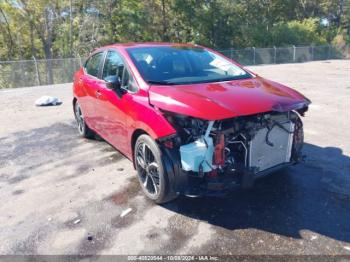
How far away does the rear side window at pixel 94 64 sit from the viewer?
5.30 metres

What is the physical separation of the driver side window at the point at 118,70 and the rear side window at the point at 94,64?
35 centimetres

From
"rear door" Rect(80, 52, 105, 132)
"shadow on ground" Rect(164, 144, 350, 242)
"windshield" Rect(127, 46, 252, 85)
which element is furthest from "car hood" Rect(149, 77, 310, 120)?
"rear door" Rect(80, 52, 105, 132)

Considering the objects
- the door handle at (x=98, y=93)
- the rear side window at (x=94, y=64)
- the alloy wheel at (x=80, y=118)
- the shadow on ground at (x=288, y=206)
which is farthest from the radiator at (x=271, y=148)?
the alloy wheel at (x=80, y=118)

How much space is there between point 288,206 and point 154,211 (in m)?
1.44

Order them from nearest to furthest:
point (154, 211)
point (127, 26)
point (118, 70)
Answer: point (154, 211)
point (118, 70)
point (127, 26)

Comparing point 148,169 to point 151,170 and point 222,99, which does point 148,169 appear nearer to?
point 151,170

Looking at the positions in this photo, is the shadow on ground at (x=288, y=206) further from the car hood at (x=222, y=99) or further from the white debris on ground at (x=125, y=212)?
the car hood at (x=222, y=99)

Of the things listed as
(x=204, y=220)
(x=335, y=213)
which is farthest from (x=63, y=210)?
(x=335, y=213)

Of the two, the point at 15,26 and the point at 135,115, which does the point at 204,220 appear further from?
the point at 15,26

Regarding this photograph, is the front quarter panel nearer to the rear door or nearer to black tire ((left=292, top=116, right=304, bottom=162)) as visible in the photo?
the rear door

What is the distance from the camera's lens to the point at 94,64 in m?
5.55

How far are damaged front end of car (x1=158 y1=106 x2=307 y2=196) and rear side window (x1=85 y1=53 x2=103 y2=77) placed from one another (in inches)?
92.1

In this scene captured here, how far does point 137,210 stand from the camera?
373 centimetres

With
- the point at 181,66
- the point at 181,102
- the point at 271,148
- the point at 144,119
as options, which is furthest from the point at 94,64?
the point at 271,148
